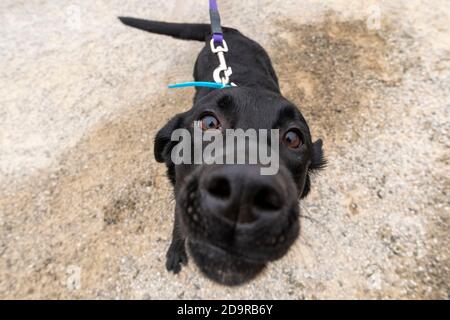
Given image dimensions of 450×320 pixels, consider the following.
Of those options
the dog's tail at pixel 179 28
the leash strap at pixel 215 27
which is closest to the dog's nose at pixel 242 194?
the leash strap at pixel 215 27

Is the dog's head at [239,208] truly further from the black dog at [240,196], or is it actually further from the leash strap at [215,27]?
the leash strap at [215,27]

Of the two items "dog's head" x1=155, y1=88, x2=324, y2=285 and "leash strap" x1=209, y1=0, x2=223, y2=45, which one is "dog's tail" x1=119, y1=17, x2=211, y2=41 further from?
"dog's head" x1=155, y1=88, x2=324, y2=285

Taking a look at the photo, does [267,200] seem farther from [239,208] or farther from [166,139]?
[166,139]

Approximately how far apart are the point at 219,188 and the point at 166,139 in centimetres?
152

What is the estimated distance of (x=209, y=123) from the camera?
237 cm

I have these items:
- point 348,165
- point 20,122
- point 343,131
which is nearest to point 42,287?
point 20,122

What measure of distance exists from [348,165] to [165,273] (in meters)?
2.54

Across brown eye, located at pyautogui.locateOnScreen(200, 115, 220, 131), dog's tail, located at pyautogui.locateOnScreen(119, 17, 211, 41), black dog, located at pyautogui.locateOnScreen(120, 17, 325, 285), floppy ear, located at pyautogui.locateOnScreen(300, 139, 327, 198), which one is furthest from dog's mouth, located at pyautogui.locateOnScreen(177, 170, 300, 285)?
dog's tail, located at pyautogui.locateOnScreen(119, 17, 211, 41)

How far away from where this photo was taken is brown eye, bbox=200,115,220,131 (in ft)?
7.72

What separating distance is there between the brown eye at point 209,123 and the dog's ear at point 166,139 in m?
0.46

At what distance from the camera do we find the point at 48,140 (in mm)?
4367

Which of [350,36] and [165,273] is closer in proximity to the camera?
[165,273]

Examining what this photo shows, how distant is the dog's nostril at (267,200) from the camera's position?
141cm

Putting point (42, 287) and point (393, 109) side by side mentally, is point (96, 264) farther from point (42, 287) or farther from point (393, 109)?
point (393, 109)
